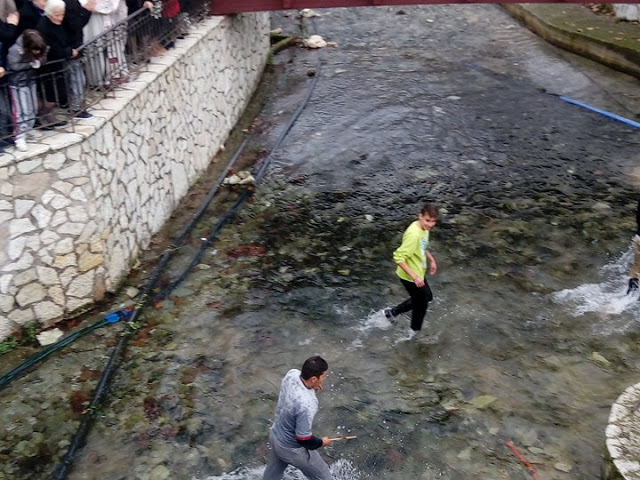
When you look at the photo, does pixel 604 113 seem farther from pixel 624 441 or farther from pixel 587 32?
pixel 624 441

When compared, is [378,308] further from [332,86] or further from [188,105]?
[332,86]

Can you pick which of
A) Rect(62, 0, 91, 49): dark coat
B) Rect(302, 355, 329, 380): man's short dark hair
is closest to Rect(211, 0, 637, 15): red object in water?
Rect(62, 0, 91, 49): dark coat

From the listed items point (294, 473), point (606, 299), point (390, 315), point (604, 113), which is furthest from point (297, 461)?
point (604, 113)

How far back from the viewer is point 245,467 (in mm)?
6656

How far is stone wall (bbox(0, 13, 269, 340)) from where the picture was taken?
789cm

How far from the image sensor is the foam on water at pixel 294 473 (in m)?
6.48

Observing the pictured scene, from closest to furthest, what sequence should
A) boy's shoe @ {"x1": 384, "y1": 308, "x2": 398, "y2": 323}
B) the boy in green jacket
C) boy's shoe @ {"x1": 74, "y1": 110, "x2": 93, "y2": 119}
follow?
1. the boy in green jacket
2. boy's shoe @ {"x1": 384, "y1": 308, "x2": 398, "y2": 323}
3. boy's shoe @ {"x1": 74, "y1": 110, "x2": 93, "y2": 119}

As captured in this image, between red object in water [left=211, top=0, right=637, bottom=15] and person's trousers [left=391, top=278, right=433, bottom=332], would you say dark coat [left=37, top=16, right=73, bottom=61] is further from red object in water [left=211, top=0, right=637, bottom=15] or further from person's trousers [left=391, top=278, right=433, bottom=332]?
red object in water [left=211, top=0, right=637, bottom=15]

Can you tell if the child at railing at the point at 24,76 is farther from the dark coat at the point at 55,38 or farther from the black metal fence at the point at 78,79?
the dark coat at the point at 55,38

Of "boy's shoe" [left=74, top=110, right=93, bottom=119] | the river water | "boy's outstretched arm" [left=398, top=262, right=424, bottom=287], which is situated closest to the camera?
the river water

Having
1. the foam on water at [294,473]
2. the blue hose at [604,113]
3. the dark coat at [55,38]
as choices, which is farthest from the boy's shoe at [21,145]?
the blue hose at [604,113]

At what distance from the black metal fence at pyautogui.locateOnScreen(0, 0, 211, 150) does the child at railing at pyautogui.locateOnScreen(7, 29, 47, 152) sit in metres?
0.01

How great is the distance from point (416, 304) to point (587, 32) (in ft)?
45.8

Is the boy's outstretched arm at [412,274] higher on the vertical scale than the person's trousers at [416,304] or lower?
higher
